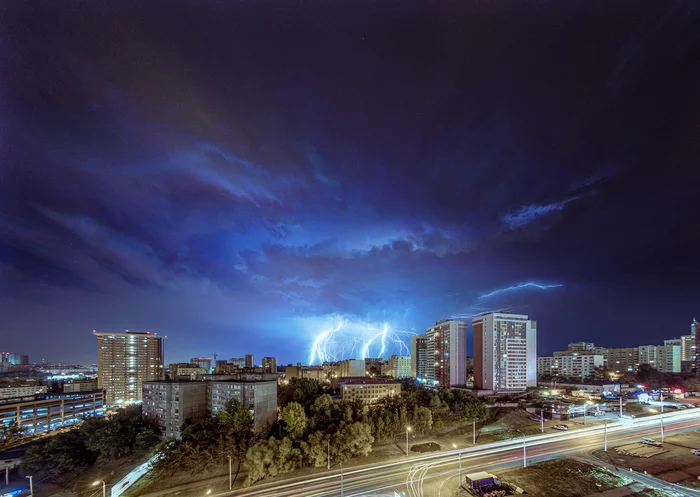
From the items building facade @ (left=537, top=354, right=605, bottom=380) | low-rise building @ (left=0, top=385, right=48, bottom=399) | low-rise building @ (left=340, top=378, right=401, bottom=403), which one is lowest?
building facade @ (left=537, top=354, right=605, bottom=380)

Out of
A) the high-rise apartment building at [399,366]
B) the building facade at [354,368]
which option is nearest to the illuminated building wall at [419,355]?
the high-rise apartment building at [399,366]

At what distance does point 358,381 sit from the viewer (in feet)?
167

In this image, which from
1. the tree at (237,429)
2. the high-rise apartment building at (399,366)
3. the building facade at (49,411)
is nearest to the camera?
the tree at (237,429)

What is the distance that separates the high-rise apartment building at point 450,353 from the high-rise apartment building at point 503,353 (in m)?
5.48

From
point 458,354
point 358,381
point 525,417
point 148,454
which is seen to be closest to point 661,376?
point 458,354

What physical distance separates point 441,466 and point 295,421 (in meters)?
12.7

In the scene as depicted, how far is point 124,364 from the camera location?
66750 millimetres

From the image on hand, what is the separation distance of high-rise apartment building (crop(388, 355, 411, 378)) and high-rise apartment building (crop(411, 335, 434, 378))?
9.17ft

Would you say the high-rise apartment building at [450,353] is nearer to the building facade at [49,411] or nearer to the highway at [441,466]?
the highway at [441,466]

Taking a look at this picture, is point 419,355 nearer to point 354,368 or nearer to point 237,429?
point 354,368

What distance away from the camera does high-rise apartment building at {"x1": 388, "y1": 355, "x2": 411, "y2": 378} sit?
280ft

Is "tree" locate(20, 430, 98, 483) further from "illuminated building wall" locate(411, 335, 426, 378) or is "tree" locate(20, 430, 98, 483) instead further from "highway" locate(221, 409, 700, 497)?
"illuminated building wall" locate(411, 335, 426, 378)

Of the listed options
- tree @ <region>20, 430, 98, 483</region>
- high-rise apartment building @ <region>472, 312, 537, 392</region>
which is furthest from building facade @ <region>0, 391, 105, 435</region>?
high-rise apartment building @ <region>472, 312, 537, 392</region>

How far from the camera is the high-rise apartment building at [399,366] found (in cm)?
Result: 8531
